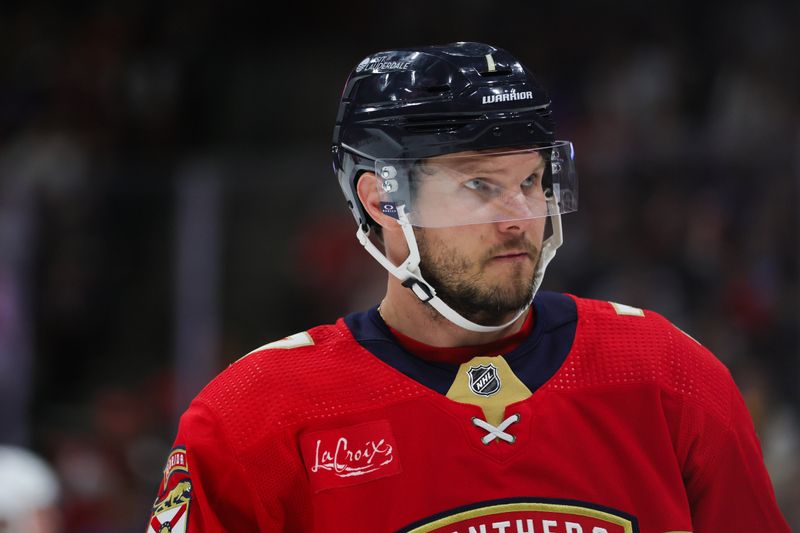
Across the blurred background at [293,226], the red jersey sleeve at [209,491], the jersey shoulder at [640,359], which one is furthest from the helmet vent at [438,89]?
the blurred background at [293,226]

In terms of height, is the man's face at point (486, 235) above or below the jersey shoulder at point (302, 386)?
above

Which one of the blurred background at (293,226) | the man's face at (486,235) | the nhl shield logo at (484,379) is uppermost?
the man's face at (486,235)

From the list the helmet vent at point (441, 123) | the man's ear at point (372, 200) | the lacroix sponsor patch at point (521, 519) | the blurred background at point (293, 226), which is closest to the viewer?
the lacroix sponsor patch at point (521, 519)

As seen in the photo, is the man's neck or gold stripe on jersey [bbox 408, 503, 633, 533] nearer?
gold stripe on jersey [bbox 408, 503, 633, 533]

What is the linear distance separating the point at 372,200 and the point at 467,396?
359 mm

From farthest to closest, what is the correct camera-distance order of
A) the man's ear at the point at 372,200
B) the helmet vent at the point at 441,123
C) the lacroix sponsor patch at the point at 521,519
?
the man's ear at the point at 372,200
the helmet vent at the point at 441,123
the lacroix sponsor patch at the point at 521,519

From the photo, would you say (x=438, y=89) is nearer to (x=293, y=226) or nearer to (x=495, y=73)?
(x=495, y=73)

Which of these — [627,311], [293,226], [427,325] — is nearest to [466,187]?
[427,325]

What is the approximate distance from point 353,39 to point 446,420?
19.9 ft

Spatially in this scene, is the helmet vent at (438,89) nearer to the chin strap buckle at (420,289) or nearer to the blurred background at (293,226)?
the chin strap buckle at (420,289)


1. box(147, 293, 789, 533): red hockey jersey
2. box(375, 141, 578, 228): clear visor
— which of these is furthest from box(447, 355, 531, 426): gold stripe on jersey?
box(375, 141, 578, 228): clear visor

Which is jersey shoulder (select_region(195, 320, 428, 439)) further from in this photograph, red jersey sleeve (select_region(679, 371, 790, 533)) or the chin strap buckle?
red jersey sleeve (select_region(679, 371, 790, 533))

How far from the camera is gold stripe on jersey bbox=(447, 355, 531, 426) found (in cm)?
190

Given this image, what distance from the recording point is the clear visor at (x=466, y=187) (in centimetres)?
191
